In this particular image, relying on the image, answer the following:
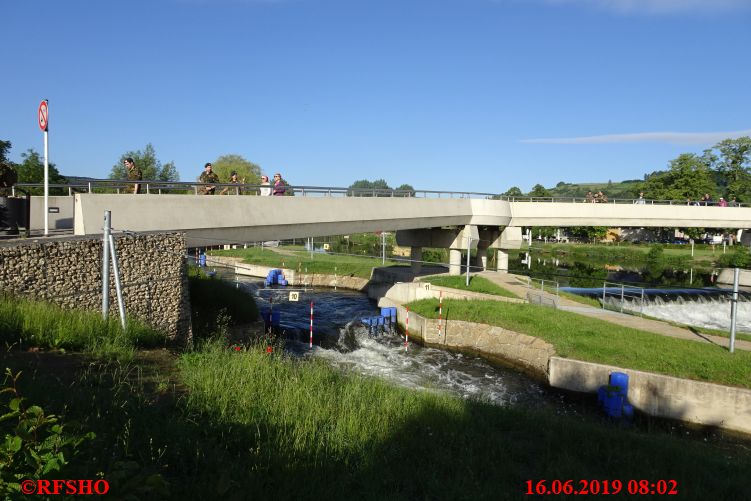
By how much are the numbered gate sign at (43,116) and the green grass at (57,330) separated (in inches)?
176

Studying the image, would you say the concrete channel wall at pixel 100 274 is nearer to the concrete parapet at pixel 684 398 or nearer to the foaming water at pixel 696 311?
the concrete parapet at pixel 684 398

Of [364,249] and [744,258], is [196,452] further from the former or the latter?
[364,249]

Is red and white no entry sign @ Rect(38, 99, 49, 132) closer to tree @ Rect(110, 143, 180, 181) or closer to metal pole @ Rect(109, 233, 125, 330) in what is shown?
metal pole @ Rect(109, 233, 125, 330)

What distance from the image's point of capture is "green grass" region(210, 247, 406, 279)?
42.7 m

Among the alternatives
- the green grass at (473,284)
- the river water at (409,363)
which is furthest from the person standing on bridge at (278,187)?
the green grass at (473,284)

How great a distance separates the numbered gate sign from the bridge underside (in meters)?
1.66

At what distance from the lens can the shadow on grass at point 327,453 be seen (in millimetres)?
4863

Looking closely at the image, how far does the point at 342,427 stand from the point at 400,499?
159 cm

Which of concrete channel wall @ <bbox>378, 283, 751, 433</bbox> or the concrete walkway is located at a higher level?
the concrete walkway

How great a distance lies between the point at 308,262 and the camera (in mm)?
46156

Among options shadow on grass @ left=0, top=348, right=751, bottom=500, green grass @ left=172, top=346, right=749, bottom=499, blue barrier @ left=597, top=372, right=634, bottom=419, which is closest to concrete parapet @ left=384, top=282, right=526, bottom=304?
blue barrier @ left=597, top=372, right=634, bottom=419

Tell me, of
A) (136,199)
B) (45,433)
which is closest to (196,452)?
(45,433)

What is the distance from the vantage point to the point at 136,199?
13445 mm

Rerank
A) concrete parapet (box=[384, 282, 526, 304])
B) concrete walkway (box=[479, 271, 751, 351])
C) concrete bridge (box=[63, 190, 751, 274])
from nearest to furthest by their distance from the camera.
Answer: concrete bridge (box=[63, 190, 751, 274]) < concrete walkway (box=[479, 271, 751, 351]) < concrete parapet (box=[384, 282, 526, 304])
